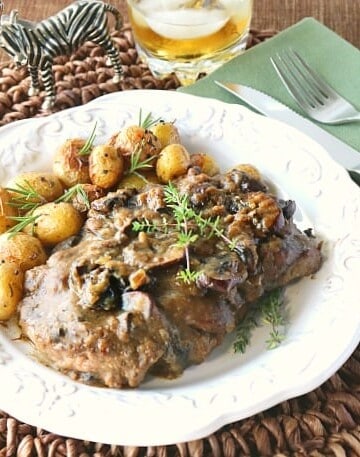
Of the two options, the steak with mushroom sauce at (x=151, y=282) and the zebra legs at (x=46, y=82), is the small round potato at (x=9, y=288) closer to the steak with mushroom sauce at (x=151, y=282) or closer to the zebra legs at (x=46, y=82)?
the steak with mushroom sauce at (x=151, y=282)

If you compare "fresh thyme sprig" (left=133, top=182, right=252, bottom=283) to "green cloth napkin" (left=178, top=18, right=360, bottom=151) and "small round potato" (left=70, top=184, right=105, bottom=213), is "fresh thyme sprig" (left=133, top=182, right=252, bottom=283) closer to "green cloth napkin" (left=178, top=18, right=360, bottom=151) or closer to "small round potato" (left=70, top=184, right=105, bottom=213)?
"small round potato" (left=70, top=184, right=105, bottom=213)

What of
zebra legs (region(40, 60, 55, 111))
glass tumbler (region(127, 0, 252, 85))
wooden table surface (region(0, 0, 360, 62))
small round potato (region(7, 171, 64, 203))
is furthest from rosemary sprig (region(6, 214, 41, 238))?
wooden table surface (region(0, 0, 360, 62))

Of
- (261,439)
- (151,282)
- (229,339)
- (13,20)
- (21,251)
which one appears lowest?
(261,439)

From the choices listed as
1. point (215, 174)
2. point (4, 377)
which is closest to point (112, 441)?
point (4, 377)

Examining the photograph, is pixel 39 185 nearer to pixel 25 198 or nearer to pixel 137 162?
pixel 25 198

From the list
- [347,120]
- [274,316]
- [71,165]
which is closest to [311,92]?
[347,120]

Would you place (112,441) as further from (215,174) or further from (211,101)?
(211,101)

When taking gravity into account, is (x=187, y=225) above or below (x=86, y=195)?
above

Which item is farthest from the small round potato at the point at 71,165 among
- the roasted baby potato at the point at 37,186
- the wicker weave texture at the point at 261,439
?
the wicker weave texture at the point at 261,439
